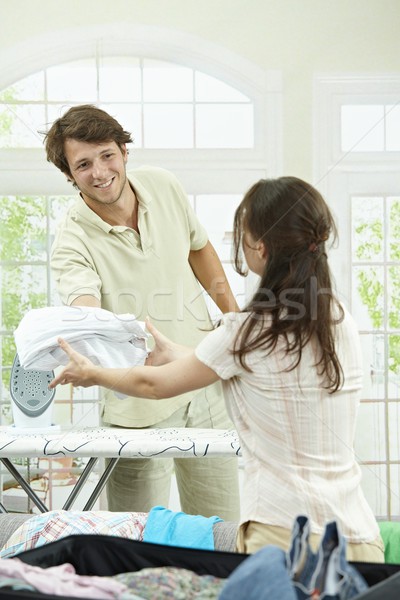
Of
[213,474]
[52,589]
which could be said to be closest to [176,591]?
[52,589]

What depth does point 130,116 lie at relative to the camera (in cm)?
386

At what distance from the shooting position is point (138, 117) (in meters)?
3.87

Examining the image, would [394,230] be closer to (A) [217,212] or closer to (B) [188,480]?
(A) [217,212]

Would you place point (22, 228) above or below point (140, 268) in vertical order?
above

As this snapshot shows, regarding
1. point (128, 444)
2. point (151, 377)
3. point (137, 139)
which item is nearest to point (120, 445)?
point (128, 444)

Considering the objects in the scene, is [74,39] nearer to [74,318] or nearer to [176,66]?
[176,66]

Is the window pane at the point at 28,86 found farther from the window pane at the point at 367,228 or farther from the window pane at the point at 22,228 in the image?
the window pane at the point at 367,228

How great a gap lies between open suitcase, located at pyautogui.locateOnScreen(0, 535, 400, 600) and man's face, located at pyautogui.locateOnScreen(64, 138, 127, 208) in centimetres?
140

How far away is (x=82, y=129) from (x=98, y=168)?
12 centimetres

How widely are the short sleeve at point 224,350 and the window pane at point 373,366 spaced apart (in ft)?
8.64

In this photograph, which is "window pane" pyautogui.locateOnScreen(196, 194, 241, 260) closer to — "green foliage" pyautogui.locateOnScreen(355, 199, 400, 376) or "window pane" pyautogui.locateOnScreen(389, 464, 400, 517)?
"green foliage" pyautogui.locateOnScreen(355, 199, 400, 376)

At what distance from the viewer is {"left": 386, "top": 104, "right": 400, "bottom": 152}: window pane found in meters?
3.96

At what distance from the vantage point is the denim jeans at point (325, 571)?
2.95 feet

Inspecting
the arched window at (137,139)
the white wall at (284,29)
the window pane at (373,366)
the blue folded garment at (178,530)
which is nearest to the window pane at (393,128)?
the white wall at (284,29)
